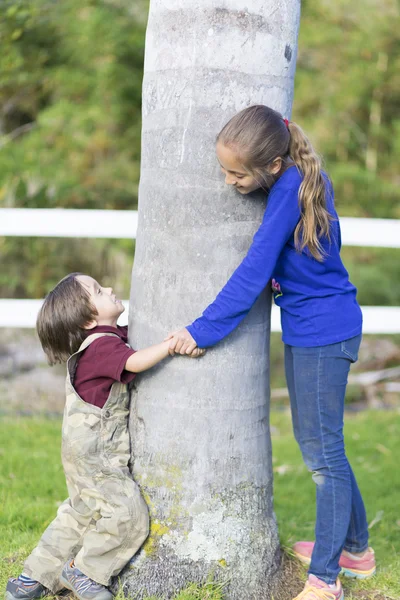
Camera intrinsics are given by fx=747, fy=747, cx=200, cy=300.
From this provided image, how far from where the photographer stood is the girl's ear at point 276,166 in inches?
106

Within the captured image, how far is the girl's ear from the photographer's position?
8.81 feet

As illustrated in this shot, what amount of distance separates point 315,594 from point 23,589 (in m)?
1.12

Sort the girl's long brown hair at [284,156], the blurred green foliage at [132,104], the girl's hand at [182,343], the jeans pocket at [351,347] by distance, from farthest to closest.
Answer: the blurred green foliage at [132,104], the jeans pocket at [351,347], the girl's hand at [182,343], the girl's long brown hair at [284,156]

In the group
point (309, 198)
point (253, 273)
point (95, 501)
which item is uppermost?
point (309, 198)

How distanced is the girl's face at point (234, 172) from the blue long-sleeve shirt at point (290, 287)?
3.6 inches

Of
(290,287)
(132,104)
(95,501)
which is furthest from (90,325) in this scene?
(132,104)

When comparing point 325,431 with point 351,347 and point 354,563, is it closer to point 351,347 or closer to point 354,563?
point 351,347

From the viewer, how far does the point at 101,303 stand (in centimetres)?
301

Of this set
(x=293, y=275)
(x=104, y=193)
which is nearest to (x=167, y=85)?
(x=293, y=275)

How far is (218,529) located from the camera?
2.85 m

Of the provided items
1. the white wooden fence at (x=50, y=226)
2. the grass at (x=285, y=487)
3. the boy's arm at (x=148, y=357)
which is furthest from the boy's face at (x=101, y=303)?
the white wooden fence at (x=50, y=226)

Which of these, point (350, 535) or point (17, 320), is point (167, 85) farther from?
point (17, 320)

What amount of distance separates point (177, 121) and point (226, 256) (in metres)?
0.52

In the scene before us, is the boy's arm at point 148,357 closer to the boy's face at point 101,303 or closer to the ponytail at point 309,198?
the boy's face at point 101,303
